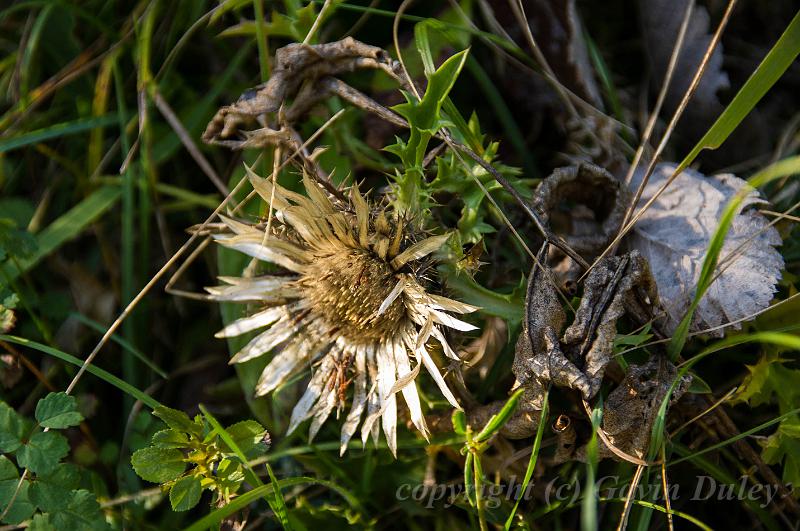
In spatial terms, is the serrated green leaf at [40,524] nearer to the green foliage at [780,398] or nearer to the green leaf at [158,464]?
the green leaf at [158,464]

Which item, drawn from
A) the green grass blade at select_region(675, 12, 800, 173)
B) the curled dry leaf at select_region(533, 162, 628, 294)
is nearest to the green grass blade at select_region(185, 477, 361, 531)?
the curled dry leaf at select_region(533, 162, 628, 294)

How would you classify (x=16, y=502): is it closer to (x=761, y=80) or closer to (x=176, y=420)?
(x=176, y=420)

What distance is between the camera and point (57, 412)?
1.28m

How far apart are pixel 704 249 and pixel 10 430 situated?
1410 mm

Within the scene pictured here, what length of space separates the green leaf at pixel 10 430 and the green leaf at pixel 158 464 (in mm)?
231

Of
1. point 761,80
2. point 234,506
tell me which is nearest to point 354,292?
point 234,506

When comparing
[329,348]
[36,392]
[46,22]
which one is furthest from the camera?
[46,22]

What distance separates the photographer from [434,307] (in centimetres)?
129

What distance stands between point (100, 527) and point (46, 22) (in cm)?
135

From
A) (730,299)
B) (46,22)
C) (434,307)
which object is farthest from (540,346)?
(46,22)

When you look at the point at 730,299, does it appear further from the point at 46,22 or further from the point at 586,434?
the point at 46,22

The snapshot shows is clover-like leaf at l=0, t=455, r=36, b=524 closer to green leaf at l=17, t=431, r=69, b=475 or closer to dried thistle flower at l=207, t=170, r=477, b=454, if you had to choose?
green leaf at l=17, t=431, r=69, b=475

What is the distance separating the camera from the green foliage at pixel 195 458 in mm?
1239

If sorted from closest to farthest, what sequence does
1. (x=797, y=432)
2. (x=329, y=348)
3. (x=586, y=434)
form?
(x=797, y=432), (x=586, y=434), (x=329, y=348)
